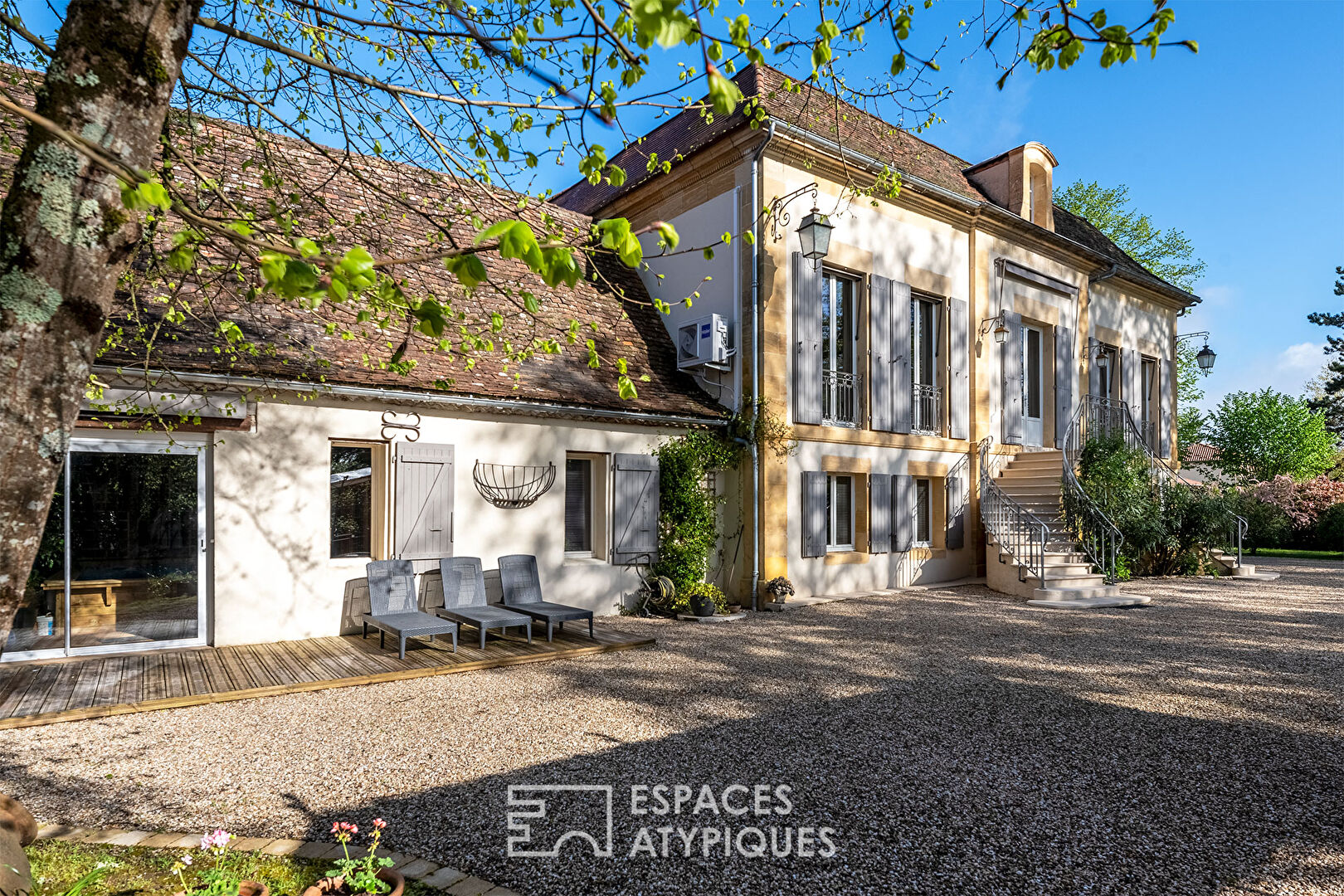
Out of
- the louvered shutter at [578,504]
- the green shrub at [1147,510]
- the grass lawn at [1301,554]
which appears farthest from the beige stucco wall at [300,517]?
the grass lawn at [1301,554]

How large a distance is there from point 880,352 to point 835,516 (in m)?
2.58

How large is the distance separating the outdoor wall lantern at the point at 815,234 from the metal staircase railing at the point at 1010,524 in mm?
4969

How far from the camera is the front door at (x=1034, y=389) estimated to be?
569 inches

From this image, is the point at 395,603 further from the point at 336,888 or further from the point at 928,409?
the point at 928,409

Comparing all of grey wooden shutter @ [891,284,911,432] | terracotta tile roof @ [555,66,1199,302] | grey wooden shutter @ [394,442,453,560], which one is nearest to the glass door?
grey wooden shutter @ [394,442,453,560]

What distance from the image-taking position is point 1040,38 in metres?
2.72

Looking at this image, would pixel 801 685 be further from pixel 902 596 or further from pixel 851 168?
pixel 851 168

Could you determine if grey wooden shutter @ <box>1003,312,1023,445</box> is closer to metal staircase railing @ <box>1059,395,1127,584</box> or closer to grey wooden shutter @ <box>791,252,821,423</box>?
metal staircase railing @ <box>1059,395,1127,584</box>

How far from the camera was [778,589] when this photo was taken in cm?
1016

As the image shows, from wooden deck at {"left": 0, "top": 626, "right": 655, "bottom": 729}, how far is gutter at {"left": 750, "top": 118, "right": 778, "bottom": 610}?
2771mm

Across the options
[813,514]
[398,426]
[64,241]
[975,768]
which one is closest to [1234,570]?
[813,514]

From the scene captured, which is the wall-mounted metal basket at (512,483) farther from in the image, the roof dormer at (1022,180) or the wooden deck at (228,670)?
the roof dormer at (1022,180)

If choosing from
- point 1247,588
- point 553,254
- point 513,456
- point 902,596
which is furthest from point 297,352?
point 1247,588

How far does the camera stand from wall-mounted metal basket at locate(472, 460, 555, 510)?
873 cm
